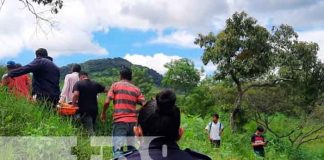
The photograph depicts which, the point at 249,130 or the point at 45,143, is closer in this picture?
the point at 45,143

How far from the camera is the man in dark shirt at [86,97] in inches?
348

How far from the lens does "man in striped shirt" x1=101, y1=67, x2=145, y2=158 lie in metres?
7.68

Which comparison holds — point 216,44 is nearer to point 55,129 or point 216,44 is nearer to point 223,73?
point 223,73

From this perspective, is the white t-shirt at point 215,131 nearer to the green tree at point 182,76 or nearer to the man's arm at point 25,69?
the man's arm at point 25,69

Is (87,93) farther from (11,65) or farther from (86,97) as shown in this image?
(11,65)

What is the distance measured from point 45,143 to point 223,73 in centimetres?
1786

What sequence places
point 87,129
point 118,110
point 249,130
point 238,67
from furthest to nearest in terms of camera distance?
point 249,130 → point 238,67 → point 87,129 → point 118,110

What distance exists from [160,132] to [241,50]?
21.2 m

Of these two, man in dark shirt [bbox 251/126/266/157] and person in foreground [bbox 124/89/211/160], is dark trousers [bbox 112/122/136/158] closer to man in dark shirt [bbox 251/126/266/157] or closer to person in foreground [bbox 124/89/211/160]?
person in foreground [bbox 124/89/211/160]

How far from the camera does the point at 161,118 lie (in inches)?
117

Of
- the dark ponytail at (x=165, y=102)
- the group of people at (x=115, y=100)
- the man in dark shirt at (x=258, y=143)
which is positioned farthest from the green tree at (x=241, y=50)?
the dark ponytail at (x=165, y=102)

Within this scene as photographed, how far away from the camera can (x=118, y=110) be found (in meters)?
7.71

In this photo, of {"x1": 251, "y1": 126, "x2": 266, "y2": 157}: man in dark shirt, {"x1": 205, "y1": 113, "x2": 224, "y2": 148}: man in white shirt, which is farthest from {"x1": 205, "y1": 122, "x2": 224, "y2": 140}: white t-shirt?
{"x1": 251, "y1": 126, "x2": 266, "y2": 157}: man in dark shirt

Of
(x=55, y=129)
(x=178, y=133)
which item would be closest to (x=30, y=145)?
(x=55, y=129)
